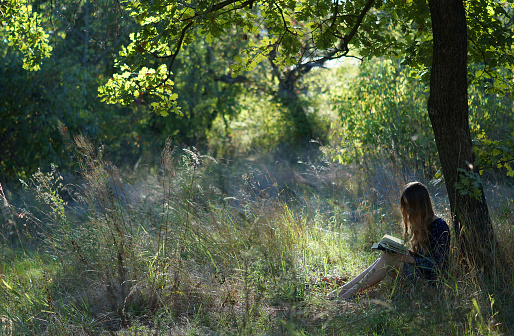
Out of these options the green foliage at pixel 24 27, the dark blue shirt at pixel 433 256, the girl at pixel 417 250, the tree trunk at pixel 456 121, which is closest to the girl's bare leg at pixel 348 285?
the girl at pixel 417 250

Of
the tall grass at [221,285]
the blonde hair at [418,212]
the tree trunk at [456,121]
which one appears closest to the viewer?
the tall grass at [221,285]

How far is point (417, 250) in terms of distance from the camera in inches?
148

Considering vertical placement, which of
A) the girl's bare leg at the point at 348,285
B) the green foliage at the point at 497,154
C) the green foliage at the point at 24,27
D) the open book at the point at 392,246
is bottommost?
the girl's bare leg at the point at 348,285

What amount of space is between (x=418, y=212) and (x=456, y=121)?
790mm

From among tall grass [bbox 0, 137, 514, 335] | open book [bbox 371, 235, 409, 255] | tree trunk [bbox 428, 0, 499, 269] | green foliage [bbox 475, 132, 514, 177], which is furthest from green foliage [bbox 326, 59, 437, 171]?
open book [bbox 371, 235, 409, 255]

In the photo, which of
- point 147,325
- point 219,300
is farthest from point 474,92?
point 147,325

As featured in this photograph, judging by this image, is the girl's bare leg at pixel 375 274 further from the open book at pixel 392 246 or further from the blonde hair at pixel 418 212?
the blonde hair at pixel 418 212

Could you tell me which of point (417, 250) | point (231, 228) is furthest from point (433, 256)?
point (231, 228)

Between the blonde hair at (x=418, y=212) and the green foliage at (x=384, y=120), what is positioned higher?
the green foliage at (x=384, y=120)

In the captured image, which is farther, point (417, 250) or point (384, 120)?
point (384, 120)

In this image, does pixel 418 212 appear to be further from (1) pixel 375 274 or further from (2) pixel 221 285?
(2) pixel 221 285

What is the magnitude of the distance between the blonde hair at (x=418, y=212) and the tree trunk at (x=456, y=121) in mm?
214

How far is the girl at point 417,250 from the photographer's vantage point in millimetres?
3605

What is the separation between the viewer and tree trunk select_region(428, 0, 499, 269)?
351 centimetres
